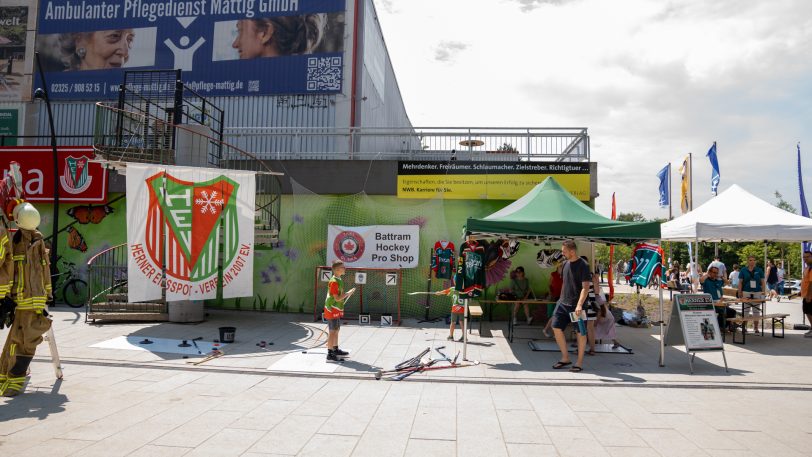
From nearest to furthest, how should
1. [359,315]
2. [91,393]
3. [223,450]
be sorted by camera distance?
1. [223,450]
2. [91,393]
3. [359,315]

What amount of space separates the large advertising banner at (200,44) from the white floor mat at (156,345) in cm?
1015

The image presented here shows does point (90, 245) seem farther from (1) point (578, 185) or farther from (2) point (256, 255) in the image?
(1) point (578, 185)

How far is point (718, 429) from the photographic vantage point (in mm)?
5160

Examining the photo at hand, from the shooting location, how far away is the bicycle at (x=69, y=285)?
1402 centimetres

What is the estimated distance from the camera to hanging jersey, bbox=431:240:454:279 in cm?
1270

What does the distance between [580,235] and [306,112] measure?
11.2m

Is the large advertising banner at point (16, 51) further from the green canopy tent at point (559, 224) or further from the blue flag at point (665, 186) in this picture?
the blue flag at point (665, 186)

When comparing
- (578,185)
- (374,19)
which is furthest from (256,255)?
(374,19)

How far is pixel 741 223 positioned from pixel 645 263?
10.3 feet

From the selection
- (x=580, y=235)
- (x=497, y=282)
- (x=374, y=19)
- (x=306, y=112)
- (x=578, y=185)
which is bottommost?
(x=497, y=282)

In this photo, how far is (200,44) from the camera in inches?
712

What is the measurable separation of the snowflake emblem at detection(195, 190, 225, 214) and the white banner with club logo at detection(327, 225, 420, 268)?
382cm

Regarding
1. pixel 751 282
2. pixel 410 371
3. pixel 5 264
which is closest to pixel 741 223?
pixel 751 282

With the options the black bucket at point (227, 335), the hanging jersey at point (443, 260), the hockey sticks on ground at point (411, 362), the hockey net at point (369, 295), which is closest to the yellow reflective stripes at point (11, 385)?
the black bucket at point (227, 335)
